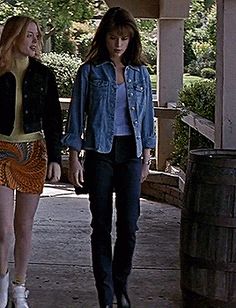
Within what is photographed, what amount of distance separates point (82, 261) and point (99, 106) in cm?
176

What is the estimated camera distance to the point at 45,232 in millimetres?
5793

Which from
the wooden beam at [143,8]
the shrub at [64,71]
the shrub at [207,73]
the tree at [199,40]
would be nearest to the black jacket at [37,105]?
the wooden beam at [143,8]

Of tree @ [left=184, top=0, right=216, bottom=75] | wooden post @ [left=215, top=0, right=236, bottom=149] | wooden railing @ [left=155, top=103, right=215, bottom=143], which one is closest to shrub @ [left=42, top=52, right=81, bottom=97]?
wooden railing @ [left=155, top=103, right=215, bottom=143]

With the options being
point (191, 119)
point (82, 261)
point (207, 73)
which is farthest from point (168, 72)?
point (207, 73)

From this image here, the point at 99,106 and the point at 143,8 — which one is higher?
the point at 143,8

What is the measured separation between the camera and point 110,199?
3.39 m

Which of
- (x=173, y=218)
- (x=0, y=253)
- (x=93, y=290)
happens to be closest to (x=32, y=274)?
(x=93, y=290)

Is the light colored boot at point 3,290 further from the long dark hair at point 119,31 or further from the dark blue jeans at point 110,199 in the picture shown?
the long dark hair at point 119,31

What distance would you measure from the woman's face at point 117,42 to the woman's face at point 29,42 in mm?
357

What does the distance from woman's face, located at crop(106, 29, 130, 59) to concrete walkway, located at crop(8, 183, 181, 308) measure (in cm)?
140

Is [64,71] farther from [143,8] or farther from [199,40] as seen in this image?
[199,40]

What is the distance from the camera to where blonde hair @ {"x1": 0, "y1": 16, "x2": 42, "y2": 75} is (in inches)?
134

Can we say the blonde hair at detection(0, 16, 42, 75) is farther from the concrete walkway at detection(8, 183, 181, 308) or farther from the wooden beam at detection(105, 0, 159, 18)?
the wooden beam at detection(105, 0, 159, 18)

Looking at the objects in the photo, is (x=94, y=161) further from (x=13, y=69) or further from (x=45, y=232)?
(x=45, y=232)
